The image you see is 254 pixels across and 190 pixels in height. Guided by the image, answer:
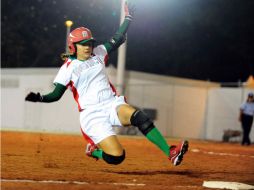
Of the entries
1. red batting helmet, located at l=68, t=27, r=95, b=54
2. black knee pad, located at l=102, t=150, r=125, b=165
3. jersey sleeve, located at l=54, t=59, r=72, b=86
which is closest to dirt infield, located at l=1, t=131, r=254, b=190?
black knee pad, located at l=102, t=150, r=125, b=165

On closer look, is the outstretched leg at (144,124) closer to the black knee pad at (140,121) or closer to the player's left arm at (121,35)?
the black knee pad at (140,121)

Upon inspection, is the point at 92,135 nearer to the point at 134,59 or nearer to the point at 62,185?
the point at 62,185

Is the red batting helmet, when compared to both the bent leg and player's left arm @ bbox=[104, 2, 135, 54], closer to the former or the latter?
player's left arm @ bbox=[104, 2, 135, 54]

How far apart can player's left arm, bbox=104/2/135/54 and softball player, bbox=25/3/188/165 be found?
0.53 meters

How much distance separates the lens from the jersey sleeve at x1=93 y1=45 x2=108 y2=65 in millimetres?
7904

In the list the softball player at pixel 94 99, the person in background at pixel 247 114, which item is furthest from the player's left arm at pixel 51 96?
the person in background at pixel 247 114

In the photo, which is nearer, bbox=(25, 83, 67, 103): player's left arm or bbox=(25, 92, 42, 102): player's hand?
bbox=(25, 92, 42, 102): player's hand

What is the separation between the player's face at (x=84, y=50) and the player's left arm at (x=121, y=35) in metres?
0.55

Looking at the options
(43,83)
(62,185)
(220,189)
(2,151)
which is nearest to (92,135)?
(62,185)

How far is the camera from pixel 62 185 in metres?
7.03

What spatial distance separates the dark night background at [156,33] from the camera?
1570 inches

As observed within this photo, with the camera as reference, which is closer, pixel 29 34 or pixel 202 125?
pixel 202 125

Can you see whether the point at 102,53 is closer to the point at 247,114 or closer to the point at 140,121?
the point at 140,121

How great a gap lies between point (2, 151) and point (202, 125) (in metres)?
17.5
